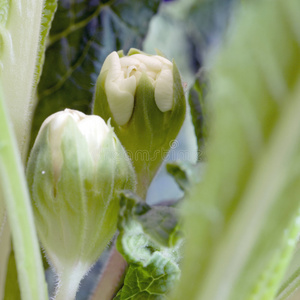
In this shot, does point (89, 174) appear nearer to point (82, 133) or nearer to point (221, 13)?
point (82, 133)

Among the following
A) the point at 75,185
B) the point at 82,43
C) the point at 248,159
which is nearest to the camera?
the point at 248,159

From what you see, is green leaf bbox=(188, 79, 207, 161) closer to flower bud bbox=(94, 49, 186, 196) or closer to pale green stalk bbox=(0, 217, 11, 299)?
flower bud bbox=(94, 49, 186, 196)

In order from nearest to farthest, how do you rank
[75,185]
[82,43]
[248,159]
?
[248,159]
[75,185]
[82,43]

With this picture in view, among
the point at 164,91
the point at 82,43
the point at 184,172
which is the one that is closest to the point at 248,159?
the point at 184,172

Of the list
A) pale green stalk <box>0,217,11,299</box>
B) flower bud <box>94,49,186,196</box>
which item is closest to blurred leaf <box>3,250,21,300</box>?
pale green stalk <box>0,217,11,299</box>

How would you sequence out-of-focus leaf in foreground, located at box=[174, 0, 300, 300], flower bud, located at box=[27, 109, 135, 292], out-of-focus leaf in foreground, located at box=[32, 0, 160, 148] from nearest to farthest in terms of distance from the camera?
out-of-focus leaf in foreground, located at box=[174, 0, 300, 300] → flower bud, located at box=[27, 109, 135, 292] → out-of-focus leaf in foreground, located at box=[32, 0, 160, 148]

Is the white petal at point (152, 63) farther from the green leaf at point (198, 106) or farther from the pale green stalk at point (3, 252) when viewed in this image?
the pale green stalk at point (3, 252)

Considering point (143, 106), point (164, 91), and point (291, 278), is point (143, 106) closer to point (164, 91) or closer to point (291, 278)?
point (164, 91)
